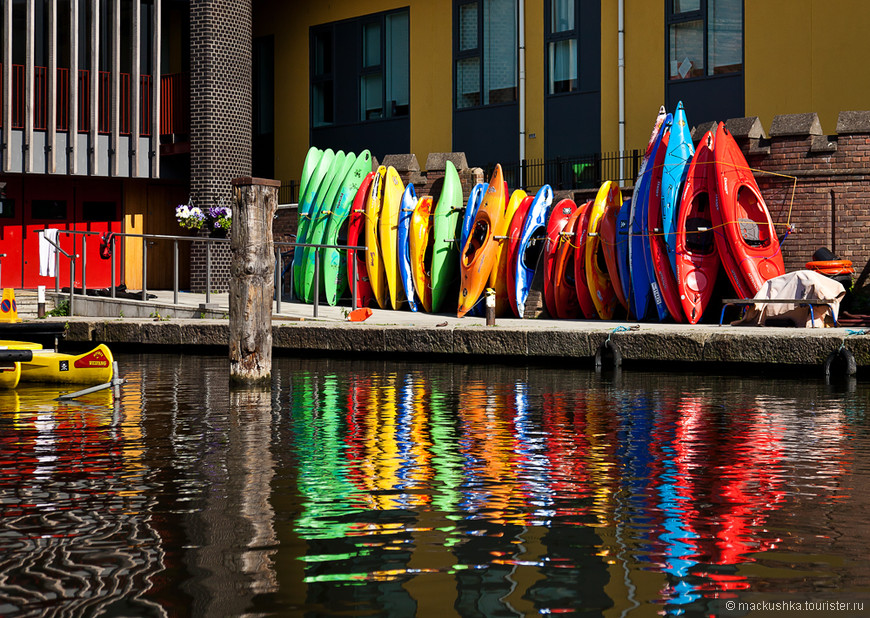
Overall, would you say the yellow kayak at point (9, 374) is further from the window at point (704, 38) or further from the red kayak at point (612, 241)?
the window at point (704, 38)

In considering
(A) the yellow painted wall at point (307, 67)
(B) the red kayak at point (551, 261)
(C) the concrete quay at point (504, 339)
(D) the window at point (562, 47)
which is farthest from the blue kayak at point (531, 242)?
(A) the yellow painted wall at point (307, 67)

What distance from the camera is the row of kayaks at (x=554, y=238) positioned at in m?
15.4

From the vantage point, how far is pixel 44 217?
23.4m

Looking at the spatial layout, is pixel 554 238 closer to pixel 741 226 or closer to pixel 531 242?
pixel 531 242

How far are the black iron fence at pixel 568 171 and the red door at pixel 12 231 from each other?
9.22m

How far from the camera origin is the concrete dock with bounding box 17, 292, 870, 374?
11.5m

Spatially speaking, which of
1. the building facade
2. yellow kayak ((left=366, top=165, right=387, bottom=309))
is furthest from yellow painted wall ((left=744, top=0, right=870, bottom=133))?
yellow kayak ((left=366, top=165, right=387, bottom=309))

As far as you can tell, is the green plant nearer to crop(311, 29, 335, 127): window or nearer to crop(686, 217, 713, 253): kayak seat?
crop(311, 29, 335, 127): window

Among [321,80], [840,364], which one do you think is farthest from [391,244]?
[840,364]

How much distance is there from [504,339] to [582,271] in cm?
394

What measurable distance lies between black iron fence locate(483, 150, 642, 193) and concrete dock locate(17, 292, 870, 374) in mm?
5034

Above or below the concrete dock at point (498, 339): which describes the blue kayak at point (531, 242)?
above

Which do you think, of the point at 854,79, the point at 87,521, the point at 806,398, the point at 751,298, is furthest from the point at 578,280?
the point at 87,521

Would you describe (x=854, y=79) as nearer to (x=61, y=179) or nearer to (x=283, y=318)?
(x=283, y=318)
